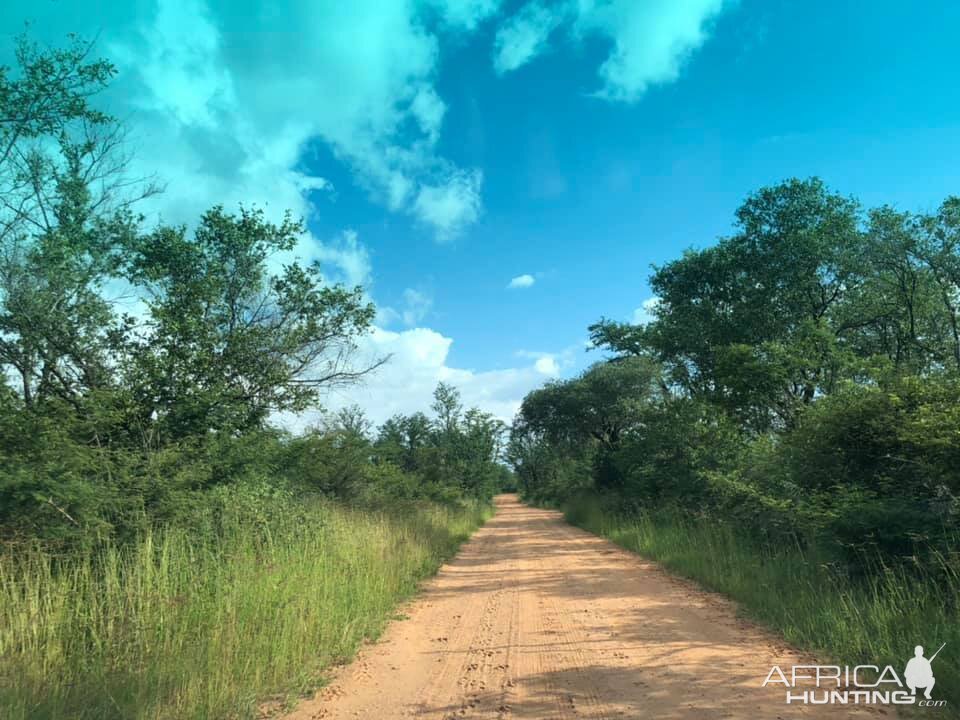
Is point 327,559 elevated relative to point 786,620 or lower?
elevated

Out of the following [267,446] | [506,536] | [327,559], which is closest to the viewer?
[327,559]

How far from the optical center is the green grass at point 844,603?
4.61m

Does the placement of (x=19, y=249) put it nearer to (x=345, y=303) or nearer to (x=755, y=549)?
(x=345, y=303)


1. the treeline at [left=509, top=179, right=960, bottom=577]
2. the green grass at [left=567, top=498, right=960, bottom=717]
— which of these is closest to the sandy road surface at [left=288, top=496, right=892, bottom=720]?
the green grass at [left=567, top=498, right=960, bottom=717]

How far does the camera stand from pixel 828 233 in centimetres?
1368

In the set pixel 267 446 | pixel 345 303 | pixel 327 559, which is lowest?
pixel 327 559

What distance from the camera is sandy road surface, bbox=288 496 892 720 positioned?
4.11 meters

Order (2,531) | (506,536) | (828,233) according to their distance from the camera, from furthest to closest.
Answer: (506,536) → (828,233) → (2,531)

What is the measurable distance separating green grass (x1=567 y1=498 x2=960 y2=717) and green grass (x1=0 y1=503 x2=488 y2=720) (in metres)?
4.83

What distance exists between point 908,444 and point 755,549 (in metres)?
3.32

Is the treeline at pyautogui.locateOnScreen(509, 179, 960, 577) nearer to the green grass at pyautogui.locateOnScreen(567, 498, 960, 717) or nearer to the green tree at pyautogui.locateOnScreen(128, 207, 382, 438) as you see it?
the green grass at pyautogui.locateOnScreen(567, 498, 960, 717)

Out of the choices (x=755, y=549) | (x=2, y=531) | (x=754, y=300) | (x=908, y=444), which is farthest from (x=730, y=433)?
(x=2, y=531)

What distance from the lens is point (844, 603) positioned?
5672 millimetres

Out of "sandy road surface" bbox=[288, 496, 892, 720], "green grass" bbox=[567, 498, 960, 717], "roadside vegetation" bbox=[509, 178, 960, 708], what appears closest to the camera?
"sandy road surface" bbox=[288, 496, 892, 720]
